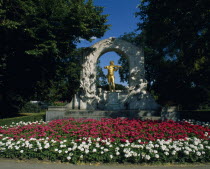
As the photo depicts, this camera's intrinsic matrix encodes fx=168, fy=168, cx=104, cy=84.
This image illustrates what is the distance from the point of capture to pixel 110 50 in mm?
13281

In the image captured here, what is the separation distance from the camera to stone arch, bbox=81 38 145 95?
40.3ft

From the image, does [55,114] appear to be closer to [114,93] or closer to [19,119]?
[19,119]

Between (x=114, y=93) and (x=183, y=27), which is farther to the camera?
(x=114, y=93)

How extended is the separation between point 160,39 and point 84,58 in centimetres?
600

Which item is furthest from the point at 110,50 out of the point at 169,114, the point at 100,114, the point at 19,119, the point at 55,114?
the point at 19,119

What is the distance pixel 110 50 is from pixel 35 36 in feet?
18.1

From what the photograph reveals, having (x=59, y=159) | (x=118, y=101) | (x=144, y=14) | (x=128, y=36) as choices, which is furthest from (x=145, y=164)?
(x=128, y=36)

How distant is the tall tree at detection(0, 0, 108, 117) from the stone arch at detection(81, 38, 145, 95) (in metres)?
1.51

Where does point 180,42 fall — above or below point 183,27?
below

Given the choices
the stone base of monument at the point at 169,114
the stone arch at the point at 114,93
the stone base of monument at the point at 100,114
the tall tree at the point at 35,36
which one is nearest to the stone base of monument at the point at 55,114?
the stone base of monument at the point at 100,114

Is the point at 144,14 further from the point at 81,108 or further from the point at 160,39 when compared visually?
the point at 81,108

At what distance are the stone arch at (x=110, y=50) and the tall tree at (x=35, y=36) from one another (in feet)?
4.95

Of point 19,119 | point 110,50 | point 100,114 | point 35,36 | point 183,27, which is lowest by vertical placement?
point 19,119

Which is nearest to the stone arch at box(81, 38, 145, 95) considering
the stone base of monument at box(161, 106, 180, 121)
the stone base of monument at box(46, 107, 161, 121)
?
the stone base of monument at box(46, 107, 161, 121)
